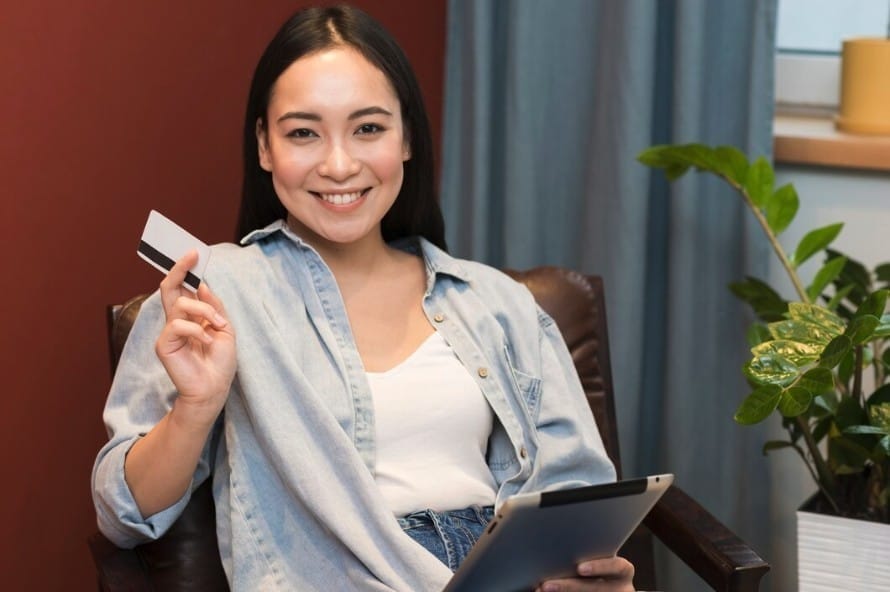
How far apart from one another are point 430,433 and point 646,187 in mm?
895

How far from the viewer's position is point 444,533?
170 centimetres

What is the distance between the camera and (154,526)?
167 cm

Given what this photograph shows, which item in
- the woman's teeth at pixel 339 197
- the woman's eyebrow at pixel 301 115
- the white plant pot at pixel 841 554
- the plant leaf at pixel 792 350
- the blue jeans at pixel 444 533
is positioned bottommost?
the white plant pot at pixel 841 554

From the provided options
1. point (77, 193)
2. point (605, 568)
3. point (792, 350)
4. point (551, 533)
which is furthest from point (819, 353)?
point (77, 193)

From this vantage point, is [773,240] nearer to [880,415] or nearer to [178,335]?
[880,415]

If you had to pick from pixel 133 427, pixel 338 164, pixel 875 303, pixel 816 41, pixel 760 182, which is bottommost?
pixel 133 427

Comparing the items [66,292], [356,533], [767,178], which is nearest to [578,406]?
[356,533]

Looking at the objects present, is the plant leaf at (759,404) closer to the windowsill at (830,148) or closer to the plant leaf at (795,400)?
the plant leaf at (795,400)

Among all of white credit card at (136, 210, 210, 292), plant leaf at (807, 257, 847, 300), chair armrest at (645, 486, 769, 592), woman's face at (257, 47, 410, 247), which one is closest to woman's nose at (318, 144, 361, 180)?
woman's face at (257, 47, 410, 247)

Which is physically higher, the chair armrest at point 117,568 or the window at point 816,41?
the window at point 816,41

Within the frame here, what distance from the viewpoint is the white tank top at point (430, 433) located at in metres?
1.72

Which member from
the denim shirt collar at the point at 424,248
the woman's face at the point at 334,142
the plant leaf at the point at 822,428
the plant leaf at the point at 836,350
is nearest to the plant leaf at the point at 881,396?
the plant leaf at the point at 822,428

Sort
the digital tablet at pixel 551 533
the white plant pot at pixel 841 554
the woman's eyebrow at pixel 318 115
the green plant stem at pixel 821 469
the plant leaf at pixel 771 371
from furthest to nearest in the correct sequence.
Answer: the green plant stem at pixel 821 469
the white plant pot at pixel 841 554
the plant leaf at pixel 771 371
the woman's eyebrow at pixel 318 115
the digital tablet at pixel 551 533

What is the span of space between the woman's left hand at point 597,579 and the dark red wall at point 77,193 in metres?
0.87
